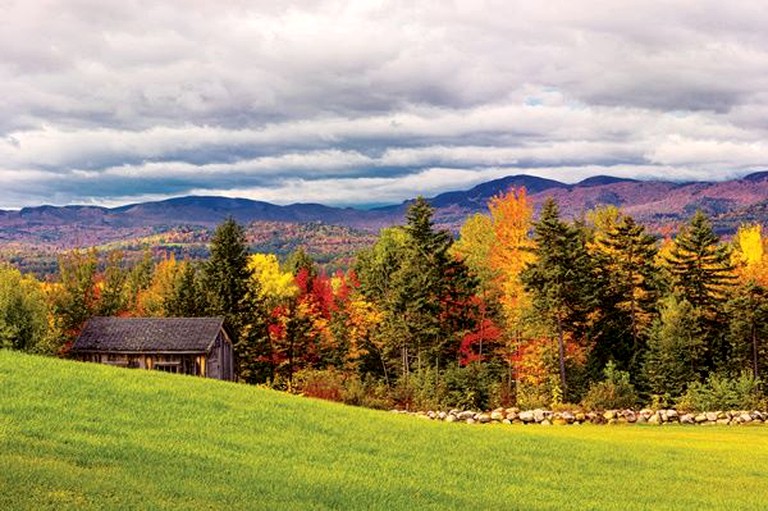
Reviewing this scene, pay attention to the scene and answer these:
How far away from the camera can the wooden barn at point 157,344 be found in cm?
5722

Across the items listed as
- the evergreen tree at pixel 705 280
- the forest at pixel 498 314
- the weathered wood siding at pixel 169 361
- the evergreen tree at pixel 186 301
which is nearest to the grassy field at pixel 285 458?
the forest at pixel 498 314

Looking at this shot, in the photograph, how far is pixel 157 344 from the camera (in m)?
57.4

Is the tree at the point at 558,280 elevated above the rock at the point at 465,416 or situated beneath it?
elevated above

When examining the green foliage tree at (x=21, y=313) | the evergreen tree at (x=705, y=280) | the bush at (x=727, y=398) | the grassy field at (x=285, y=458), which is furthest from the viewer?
the green foliage tree at (x=21, y=313)

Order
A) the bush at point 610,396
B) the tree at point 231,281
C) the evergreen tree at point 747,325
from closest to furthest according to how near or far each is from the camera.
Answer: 1. the bush at point 610,396
2. the evergreen tree at point 747,325
3. the tree at point 231,281

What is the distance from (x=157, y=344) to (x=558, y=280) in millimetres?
30380

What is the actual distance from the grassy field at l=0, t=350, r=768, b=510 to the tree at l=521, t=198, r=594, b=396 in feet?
74.6

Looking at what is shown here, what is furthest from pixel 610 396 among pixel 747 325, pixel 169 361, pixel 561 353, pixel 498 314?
pixel 169 361

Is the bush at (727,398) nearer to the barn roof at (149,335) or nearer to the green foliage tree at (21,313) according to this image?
the barn roof at (149,335)

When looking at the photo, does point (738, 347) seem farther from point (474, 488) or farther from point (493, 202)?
point (474, 488)

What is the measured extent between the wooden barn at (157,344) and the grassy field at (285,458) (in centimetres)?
2814

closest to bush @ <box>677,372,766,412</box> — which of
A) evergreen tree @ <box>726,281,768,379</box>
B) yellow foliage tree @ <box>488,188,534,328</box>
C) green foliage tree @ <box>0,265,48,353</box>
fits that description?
evergreen tree @ <box>726,281,768,379</box>

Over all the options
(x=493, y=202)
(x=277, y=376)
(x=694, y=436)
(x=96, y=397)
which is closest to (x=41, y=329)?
(x=277, y=376)

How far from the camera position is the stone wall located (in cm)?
3903
